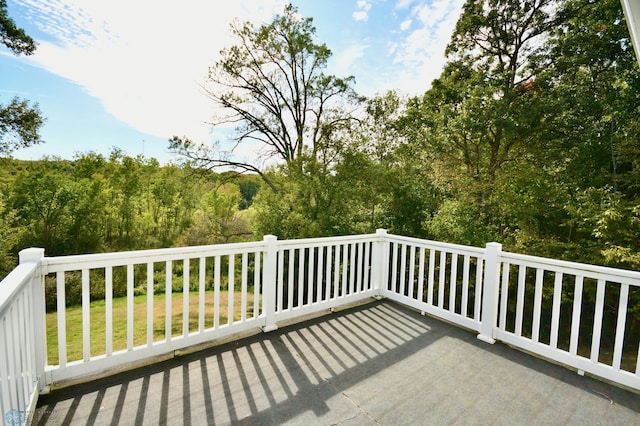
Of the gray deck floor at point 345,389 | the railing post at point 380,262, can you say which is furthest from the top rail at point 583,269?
the railing post at point 380,262

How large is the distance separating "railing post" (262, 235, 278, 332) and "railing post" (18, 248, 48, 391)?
1.67 m

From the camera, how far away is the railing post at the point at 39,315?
1939 mm

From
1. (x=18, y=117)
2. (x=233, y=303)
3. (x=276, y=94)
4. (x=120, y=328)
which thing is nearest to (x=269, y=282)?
(x=233, y=303)

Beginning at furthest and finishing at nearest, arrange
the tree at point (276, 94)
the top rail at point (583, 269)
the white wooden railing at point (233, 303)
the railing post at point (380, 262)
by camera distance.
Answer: the tree at point (276, 94)
the railing post at point (380, 262)
the top rail at point (583, 269)
the white wooden railing at point (233, 303)

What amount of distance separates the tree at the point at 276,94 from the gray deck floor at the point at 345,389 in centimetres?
846

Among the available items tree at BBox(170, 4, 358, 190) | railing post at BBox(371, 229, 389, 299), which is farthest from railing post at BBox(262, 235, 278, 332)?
tree at BBox(170, 4, 358, 190)

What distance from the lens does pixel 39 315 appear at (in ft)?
6.50

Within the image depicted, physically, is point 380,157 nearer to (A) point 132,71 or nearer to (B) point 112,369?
(A) point 132,71

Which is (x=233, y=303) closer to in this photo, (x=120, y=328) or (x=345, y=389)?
(x=345, y=389)

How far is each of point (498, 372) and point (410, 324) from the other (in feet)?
3.22

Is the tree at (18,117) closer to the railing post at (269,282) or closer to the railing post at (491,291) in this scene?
the railing post at (269,282)

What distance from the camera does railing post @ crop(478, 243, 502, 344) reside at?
2.95 metres

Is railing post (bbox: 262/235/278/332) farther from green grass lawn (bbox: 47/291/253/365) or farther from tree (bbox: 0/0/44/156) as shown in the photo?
tree (bbox: 0/0/44/156)

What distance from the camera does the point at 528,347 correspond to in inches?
108
